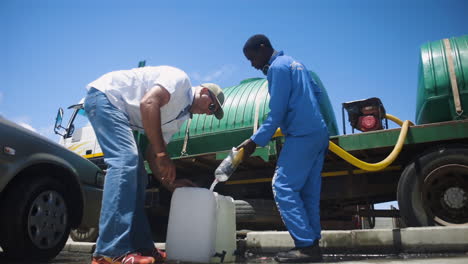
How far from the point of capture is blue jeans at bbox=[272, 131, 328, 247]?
8.23 feet

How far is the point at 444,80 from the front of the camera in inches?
149

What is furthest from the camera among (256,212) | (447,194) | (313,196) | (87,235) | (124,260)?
(87,235)

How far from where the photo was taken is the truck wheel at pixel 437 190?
330 cm

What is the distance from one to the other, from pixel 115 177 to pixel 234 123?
11.8 ft

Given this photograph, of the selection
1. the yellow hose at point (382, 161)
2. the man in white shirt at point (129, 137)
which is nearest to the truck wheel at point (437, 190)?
the yellow hose at point (382, 161)

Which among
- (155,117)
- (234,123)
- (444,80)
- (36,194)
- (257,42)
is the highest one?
(257,42)

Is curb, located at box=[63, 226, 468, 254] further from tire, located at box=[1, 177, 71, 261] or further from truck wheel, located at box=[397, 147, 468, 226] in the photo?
tire, located at box=[1, 177, 71, 261]

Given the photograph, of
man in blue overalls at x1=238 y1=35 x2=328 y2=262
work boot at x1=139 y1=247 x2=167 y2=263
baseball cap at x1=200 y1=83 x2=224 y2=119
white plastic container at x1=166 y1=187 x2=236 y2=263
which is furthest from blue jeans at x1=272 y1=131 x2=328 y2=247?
work boot at x1=139 y1=247 x2=167 y2=263

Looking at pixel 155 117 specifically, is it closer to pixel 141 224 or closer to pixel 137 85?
pixel 137 85

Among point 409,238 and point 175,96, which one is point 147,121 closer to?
point 175,96

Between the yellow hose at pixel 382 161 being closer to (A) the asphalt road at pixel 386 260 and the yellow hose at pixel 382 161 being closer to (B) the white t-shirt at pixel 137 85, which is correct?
(A) the asphalt road at pixel 386 260

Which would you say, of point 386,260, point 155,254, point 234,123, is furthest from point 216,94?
point 234,123

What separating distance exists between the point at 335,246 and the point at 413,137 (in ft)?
4.99

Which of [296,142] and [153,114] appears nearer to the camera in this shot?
[153,114]
